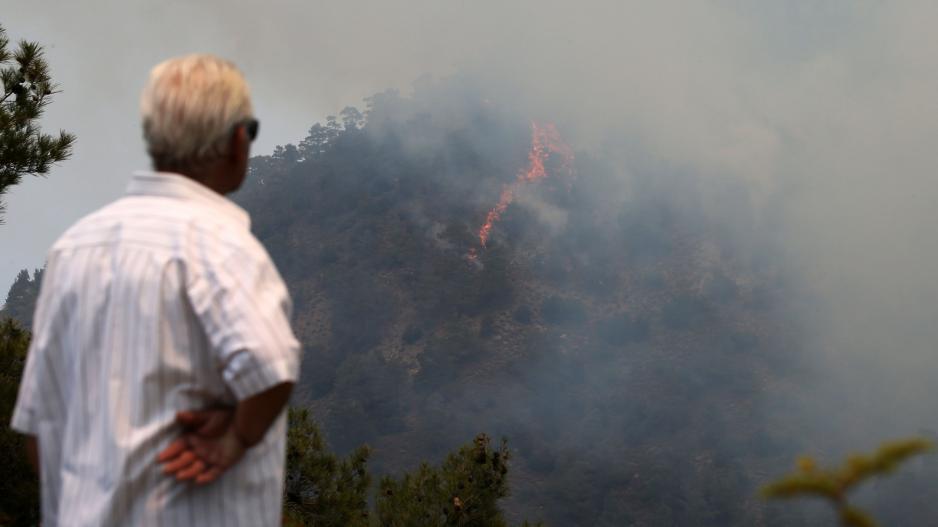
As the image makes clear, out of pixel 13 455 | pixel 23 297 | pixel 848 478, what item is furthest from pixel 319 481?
pixel 23 297

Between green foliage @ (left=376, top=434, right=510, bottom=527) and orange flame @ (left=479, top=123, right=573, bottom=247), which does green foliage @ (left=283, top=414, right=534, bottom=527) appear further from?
orange flame @ (left=479, top=123, right=573, bottom=247)

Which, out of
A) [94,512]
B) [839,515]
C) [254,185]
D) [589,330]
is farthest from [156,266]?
[254,185]

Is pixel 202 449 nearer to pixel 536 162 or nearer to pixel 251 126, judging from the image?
pixel 251 126

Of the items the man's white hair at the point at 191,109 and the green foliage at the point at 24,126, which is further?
the green foliage at the point at 24,126

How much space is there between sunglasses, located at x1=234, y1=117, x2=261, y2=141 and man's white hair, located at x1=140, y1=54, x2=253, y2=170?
0.01m

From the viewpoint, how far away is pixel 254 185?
408 ft

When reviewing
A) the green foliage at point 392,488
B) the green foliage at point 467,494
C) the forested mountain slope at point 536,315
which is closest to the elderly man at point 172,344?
the green foliage at point 392,488

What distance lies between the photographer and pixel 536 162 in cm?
12862

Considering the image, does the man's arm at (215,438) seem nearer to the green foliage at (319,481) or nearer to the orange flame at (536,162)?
the green foliage at (319,481)

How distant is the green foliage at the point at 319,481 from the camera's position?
10508 millimetres

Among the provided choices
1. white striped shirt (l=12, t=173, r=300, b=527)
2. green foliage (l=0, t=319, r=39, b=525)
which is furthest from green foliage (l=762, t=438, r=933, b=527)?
green foliage (l=0, t=319, r=39, b=525)

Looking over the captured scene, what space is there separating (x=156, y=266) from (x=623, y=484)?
74177 millimetres

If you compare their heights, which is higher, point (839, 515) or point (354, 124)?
point (354, 124)

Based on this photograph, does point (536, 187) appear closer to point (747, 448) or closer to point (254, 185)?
point (254, 185)
